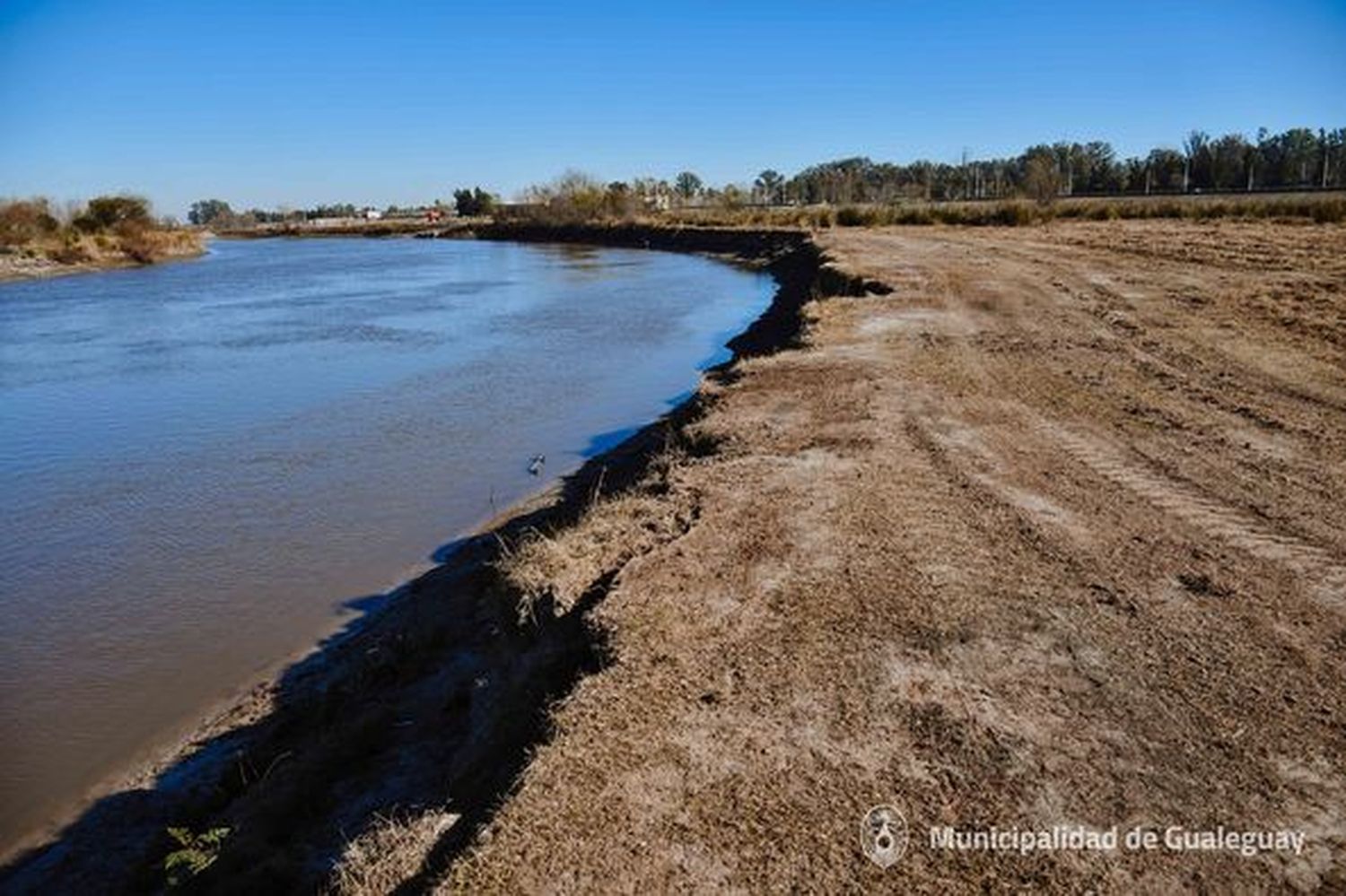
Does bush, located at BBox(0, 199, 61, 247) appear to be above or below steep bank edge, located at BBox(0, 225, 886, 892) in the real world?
above

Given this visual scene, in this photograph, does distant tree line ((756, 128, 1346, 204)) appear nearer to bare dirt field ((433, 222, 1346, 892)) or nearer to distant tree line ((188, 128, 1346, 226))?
distant tree line ((188, 128, 1346, 226))

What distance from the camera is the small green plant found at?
5812 mm

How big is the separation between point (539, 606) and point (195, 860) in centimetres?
272

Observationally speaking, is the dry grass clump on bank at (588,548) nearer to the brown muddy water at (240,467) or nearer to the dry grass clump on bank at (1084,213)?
the brown muddy water at (240,467)

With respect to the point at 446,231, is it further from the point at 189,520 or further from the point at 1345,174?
the point at 189,520

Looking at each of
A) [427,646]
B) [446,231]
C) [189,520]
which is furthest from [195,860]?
[446,231]

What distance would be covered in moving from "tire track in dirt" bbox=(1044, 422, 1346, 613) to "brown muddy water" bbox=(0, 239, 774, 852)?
303 inches

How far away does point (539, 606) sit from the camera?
727 cm

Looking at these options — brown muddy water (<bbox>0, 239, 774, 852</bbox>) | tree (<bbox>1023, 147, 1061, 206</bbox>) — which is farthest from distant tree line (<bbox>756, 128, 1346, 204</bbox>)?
brown muddy water (<bbox>0, 239, 774, 852</bbox>)

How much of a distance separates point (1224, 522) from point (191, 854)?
797 cm

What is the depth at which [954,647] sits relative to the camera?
5.97 metres

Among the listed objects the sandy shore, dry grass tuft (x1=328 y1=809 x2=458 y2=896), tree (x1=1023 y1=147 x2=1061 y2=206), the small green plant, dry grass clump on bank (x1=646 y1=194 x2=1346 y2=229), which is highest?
tree (x1=1023 y1=147 x2=1061 y2=206)

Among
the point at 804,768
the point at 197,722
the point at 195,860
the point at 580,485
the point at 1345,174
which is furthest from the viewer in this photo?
the point at 1345,174

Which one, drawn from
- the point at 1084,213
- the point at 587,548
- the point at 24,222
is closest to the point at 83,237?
the point at 24,222
